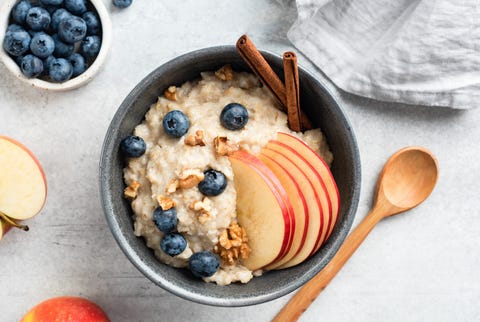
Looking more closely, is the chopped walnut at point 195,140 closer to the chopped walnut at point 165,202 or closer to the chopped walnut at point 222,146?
the chopped walnut at point 222,146

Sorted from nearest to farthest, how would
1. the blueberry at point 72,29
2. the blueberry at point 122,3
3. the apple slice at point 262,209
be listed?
the apple slice at point 262,209 < the blueberry at point 72,29 < the blueberry at point 122,3

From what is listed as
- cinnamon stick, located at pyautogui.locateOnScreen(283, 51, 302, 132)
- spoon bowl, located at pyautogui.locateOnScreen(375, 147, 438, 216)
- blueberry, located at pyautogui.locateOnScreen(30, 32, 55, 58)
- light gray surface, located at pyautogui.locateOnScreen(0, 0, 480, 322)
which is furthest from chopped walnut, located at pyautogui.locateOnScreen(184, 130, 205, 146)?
spoon bowl, located at pyautogui.locateOnScreen(375, 147, 438, 216)

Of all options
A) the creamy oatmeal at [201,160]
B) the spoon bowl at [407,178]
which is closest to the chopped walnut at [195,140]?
the creamy oatmeal at [201,160]

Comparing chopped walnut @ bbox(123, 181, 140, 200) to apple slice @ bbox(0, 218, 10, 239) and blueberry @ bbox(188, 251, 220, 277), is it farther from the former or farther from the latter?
apple slice @ bbox(0, 218, 10, 239)

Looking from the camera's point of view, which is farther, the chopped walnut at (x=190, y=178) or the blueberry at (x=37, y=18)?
the blueberry at (x=37, y=18)

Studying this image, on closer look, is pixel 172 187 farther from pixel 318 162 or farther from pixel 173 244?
pixel 318 162

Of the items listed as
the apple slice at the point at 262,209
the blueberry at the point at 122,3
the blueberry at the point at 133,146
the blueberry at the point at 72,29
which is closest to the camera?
the apple slice at the point at 262,209
